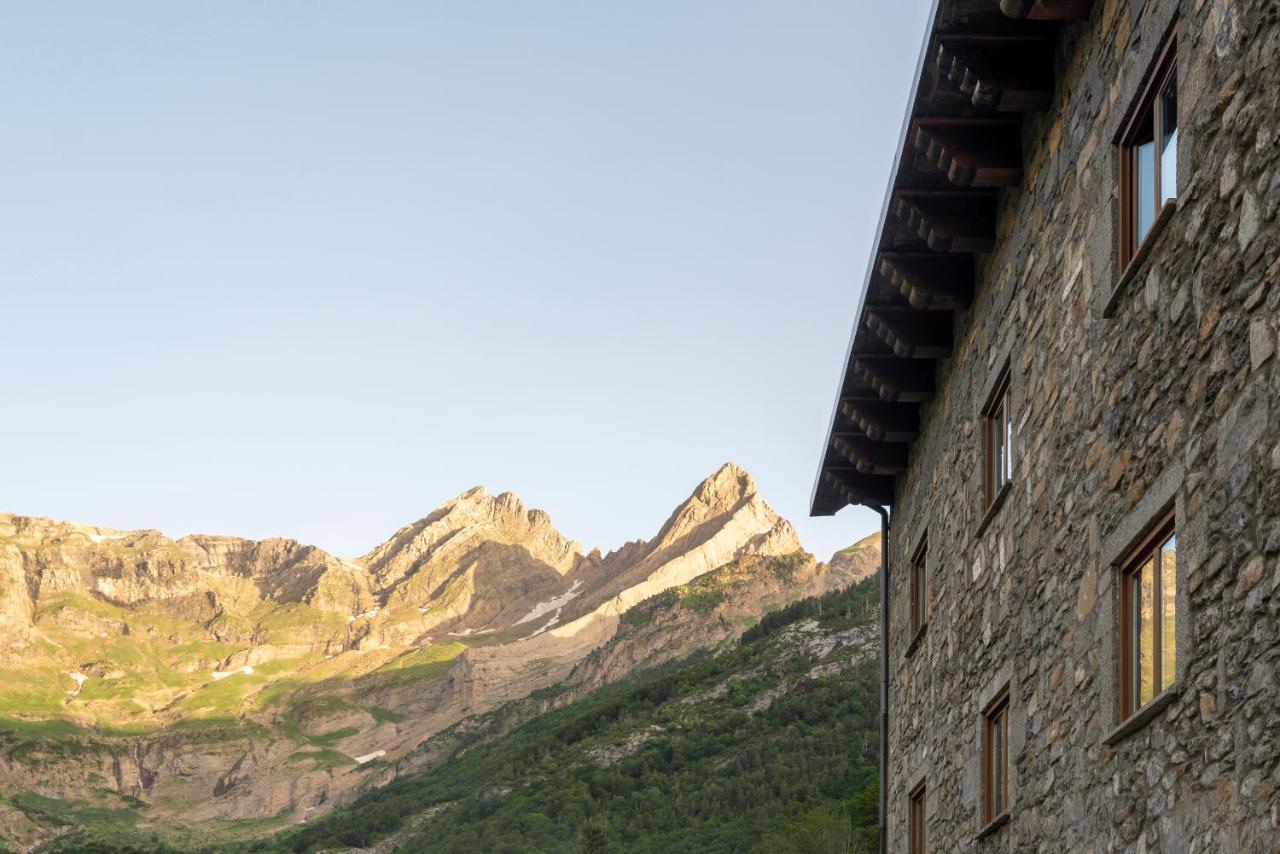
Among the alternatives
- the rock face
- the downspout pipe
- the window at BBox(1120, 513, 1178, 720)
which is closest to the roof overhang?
the downspout pipe

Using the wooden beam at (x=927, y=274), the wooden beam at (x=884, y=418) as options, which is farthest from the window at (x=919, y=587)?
the wooden beam at (x=927, y=274)

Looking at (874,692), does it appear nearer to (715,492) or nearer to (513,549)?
(715,492)

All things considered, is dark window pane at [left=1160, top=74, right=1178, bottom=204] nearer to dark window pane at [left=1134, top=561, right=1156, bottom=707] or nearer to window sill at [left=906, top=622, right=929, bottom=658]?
dark window pane at [left=1134, top=561, right=1156, bottom=707]

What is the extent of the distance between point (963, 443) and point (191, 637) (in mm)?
173014

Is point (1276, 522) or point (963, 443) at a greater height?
point (963, 443)

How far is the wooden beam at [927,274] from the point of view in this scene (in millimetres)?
11977

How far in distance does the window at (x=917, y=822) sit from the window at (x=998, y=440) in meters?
3.66

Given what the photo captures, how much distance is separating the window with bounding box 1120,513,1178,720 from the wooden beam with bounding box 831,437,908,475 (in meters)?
8.06

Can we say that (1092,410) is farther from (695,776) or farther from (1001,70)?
(695,776)

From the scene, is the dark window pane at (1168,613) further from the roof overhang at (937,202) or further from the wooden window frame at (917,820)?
the wooden window frame at (917,820)

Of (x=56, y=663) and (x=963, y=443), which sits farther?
(x=56, y=663)

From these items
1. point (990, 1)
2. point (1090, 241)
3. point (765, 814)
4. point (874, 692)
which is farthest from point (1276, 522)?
point (874, 692)

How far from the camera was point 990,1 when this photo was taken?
902cm

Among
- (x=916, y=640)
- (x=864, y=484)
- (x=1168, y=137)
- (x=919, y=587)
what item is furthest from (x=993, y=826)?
(x=864, y=484)
